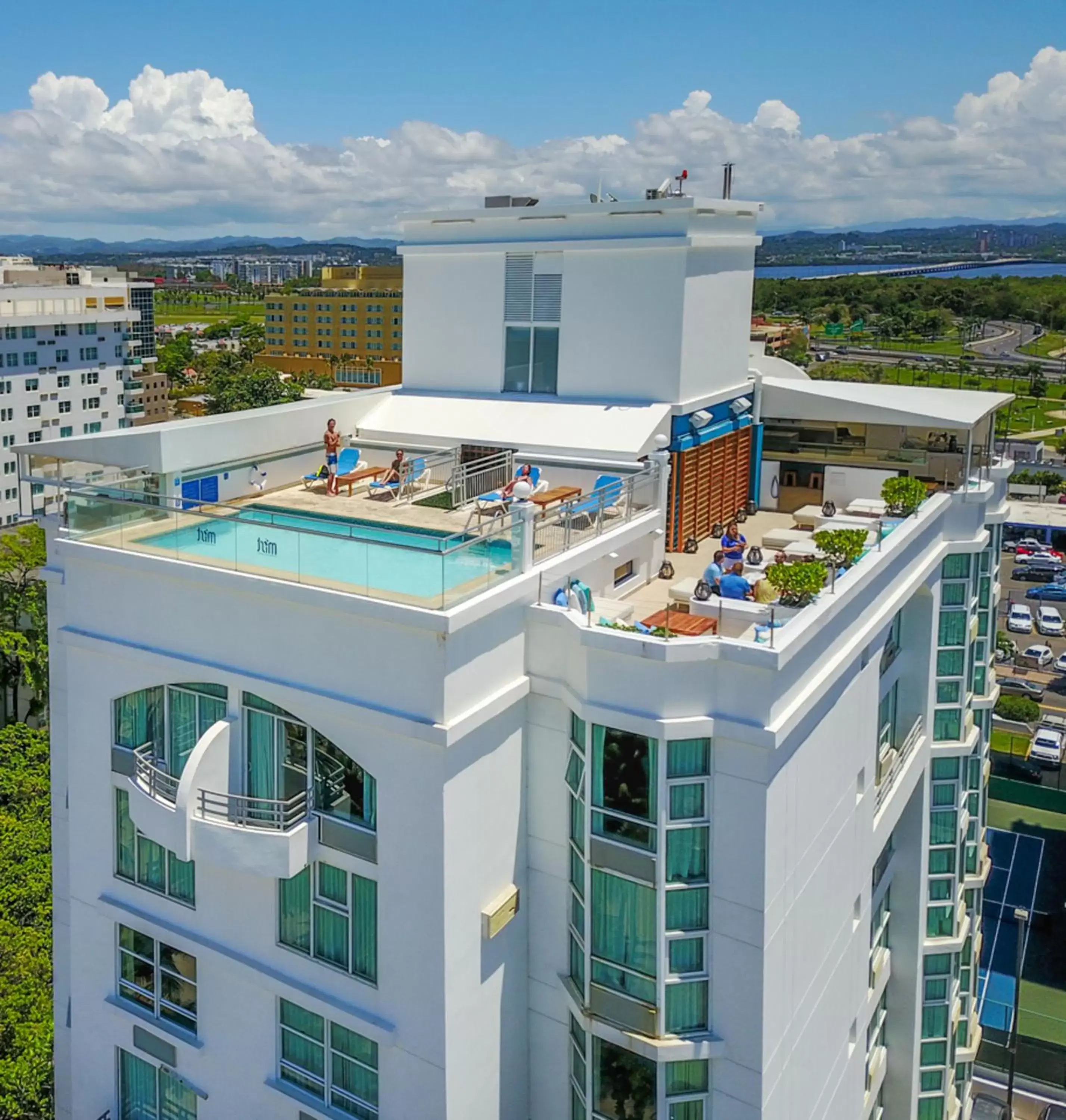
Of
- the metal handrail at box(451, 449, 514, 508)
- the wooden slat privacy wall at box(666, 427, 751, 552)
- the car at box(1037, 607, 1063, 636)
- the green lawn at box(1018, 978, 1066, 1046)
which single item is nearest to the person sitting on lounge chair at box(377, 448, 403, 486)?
the metal handrail at box(451, 449, 514, 508)

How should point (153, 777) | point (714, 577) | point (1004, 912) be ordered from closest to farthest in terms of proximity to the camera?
point (153, 777)
point (714, 577)
point (1004, 912)

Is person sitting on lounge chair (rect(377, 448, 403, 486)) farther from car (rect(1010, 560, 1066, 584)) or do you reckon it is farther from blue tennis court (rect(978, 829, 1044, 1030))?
car (rect(1010, 560, 1066, 584))

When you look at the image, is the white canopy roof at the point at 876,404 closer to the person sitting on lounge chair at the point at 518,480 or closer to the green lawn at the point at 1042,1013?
the person sitting on lounge chair at the point at 518,480

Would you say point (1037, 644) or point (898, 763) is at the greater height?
point (898, 763)

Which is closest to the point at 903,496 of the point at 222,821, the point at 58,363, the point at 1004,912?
the point at 222,821

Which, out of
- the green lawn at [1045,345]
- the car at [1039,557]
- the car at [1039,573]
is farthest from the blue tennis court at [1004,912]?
the green lawn at [1045,345]

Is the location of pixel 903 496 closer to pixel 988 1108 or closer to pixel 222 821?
pixel 222 821
